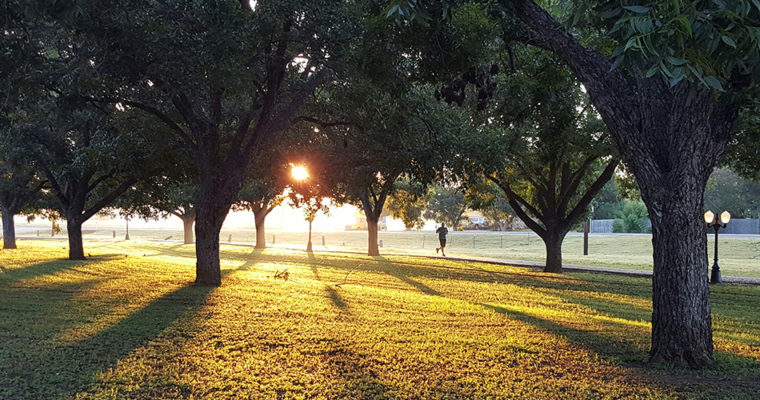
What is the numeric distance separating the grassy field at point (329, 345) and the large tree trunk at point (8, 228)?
16.8 m

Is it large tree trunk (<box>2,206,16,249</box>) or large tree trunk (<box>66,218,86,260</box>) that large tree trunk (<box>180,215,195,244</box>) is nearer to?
large tree trunk (<box>2,206,16,249</box>)

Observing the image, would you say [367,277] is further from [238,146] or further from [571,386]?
[571,386]

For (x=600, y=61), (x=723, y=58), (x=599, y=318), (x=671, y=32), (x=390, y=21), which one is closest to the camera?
(x=671, y=32)

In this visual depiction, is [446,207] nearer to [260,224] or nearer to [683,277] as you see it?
[260,224]

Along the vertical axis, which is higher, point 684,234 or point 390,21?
point 390,21

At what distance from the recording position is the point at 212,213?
1225 cm

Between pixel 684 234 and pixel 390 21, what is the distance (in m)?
4.91

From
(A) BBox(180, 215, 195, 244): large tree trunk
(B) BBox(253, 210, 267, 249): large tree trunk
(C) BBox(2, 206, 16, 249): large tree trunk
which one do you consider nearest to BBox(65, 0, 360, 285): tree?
(C) BBox(2, 206, 16, 249): large tree trunk

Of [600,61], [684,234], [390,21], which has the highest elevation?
[390,21]

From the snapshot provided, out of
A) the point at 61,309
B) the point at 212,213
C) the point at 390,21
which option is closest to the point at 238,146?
the point at 212,213

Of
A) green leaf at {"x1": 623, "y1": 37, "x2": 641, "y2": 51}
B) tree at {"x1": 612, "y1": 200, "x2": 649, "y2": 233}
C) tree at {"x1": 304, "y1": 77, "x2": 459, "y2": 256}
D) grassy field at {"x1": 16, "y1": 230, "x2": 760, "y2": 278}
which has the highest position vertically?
tree at {"x1": 304, "y1": 77, "x2": 459, "y2": 256}

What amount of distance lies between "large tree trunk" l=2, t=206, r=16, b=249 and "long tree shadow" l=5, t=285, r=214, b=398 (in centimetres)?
2275

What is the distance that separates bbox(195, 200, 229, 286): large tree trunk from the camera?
12.2 metres

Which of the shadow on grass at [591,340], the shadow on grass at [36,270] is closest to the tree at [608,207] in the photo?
Answer: the shadow on grass at [36,270]
